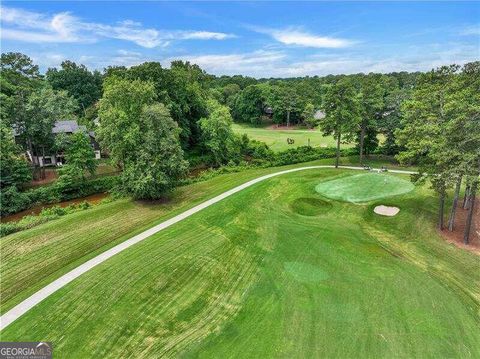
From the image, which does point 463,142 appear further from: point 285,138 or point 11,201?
point 285,138

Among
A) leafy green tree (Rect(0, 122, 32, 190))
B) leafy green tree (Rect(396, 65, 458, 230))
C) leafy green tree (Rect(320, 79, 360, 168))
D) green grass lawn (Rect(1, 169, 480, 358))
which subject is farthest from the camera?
leafy green tree (Rect(320, 79, 360, 168))

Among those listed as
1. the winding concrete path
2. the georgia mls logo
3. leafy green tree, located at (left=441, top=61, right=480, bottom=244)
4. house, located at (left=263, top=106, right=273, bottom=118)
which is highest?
house, located at (left=263, top=106, right=273, bottom=118)

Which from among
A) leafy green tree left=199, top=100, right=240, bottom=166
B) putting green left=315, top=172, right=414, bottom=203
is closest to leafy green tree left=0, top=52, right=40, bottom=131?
leafy green tree left=199, top=100, right=240, bottom=166

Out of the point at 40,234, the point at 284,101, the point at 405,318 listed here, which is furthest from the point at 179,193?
the point at 284,101

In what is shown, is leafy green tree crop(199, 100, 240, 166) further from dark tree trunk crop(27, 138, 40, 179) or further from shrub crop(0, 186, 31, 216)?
shrub crop(0, 186, 31, 216)

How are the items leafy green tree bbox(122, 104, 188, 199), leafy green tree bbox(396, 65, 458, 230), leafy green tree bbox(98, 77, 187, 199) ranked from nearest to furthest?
leafy green tree bbox(396, 65, 458, 230) < leafy green tree bbox(122, 104, 188, 199) < leafy green tree bbox(98, 77, 187, 199)

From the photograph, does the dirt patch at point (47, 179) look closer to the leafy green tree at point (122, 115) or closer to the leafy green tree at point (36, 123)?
the leafy green tree at point (36, 123)

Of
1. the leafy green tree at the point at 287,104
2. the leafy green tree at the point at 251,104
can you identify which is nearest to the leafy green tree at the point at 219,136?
the leafy green tree at the point at 287,104
